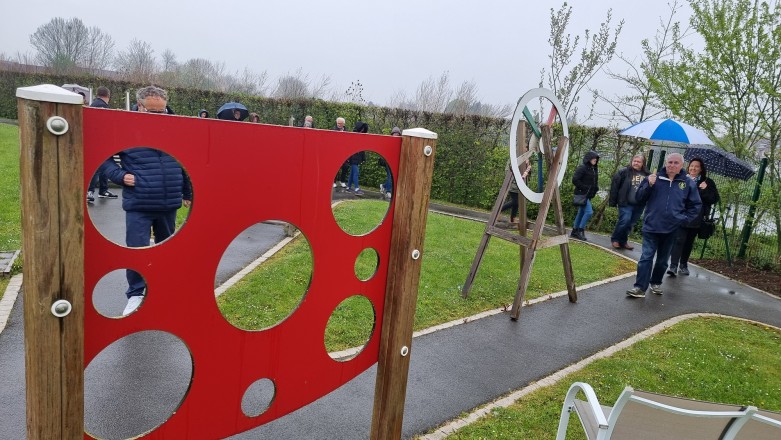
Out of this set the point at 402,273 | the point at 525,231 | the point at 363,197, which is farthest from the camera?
the point at 363,197

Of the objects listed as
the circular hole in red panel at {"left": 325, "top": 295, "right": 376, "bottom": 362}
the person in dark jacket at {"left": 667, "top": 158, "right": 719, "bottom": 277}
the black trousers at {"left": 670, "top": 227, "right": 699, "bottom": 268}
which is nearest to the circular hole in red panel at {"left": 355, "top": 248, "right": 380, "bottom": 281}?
the circular hole in red panel at {"left": 325, "top": 295, "right": 376, "bottom": 362}

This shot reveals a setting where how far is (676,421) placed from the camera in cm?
211

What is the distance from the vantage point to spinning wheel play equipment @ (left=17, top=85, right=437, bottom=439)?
53.9 inches

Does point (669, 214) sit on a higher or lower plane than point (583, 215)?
higher

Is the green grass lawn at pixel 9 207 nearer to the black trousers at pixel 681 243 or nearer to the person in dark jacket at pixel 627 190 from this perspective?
the black trousers at pixel 681 243

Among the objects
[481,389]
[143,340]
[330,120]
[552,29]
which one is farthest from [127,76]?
[481,389]

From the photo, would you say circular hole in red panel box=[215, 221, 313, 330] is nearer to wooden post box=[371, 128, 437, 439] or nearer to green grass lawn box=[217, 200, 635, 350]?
green grass lawn box=[217, 200, 635, 350]

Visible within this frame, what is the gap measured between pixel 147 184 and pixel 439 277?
341 cm

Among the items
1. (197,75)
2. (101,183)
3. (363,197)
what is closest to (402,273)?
(101,183)

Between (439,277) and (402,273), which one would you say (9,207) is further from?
(402,273)

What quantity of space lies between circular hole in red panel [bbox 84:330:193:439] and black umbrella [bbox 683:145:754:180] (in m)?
8.16

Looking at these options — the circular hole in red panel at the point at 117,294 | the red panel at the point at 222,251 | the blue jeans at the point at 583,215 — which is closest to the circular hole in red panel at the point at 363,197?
the circular hole in red panel at the point at 117,294

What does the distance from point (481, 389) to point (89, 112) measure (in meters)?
3.15

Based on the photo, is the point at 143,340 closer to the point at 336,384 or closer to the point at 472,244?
the point at 336,384
